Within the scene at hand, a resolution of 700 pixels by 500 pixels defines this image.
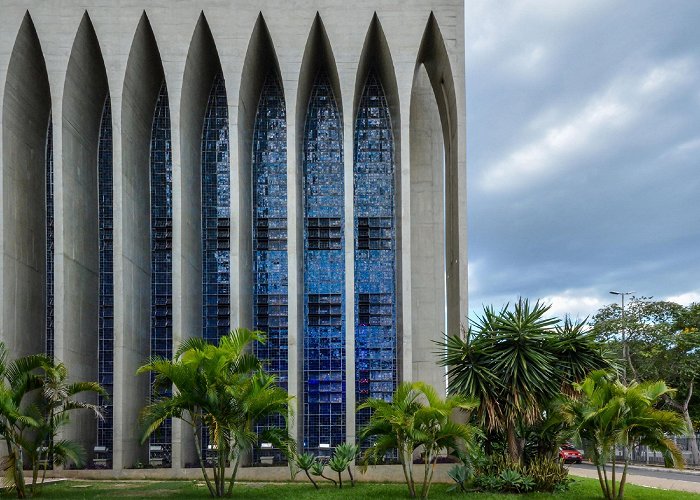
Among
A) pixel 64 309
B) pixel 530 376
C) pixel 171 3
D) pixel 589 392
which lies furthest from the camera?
pixel 171 3

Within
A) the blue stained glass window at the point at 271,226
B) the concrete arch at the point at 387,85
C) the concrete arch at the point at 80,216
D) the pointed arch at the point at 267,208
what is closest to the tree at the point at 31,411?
the concrete arch at the point at 80,216

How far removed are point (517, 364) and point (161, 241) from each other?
643 inches

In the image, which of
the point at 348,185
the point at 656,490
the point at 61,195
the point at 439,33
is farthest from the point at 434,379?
the point at 61,195

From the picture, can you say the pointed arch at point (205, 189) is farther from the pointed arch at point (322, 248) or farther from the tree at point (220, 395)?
the tree at point (220, 395)

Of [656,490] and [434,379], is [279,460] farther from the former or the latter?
[656,490]

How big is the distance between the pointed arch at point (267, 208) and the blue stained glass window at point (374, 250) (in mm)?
2986

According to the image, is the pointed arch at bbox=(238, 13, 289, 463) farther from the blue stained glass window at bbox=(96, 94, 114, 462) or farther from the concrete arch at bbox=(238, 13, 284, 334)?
the blue stained glass window at bbox=(96, 94, 114, 462)

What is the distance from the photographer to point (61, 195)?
2584 centimetres

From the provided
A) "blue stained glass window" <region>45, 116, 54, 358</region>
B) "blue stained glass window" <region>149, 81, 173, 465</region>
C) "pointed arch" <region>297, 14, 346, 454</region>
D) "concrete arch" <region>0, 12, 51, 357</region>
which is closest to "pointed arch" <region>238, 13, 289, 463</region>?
"pointed arch" <region>297, 14, 346, 454</region>

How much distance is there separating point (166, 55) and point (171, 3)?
1.96 m

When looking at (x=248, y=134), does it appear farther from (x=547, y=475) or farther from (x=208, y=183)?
(x=547, y=475)

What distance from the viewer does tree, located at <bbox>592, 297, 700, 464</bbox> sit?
38.2 meters

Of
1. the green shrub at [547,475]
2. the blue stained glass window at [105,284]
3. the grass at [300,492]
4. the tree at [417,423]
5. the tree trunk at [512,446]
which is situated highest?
the blue stained glass window at [105,284]

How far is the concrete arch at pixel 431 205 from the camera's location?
29.5m
